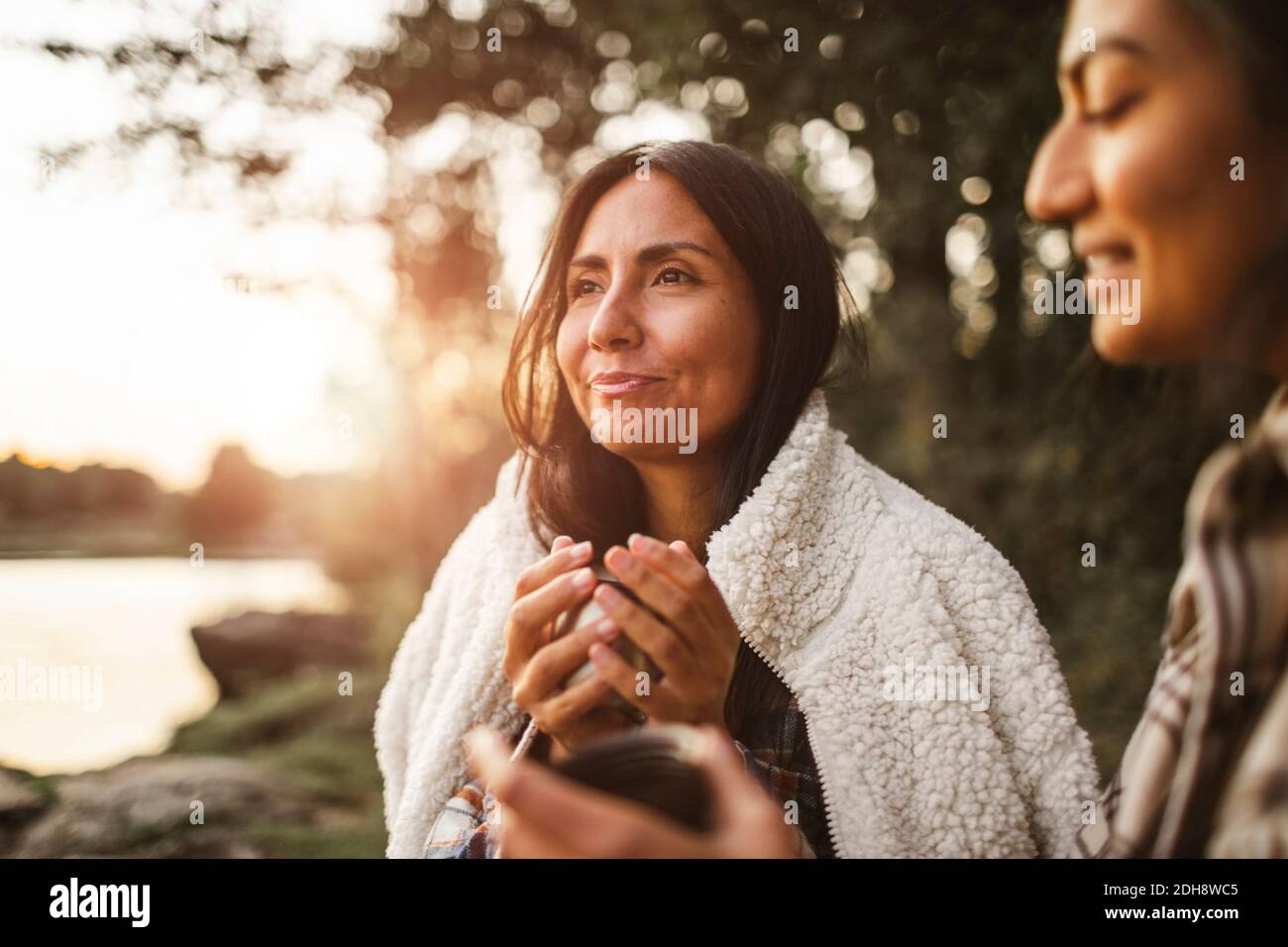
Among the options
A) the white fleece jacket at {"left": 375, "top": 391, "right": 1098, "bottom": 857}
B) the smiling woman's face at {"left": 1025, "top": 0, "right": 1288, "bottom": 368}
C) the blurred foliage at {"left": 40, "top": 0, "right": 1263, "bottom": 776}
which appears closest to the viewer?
the smiling woman's face at {"left": 1025, "top": 0, "right": 1288, "bottom": 368}

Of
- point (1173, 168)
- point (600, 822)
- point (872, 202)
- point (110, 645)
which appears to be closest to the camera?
point (600, 822)

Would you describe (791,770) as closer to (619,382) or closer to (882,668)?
(882,668)

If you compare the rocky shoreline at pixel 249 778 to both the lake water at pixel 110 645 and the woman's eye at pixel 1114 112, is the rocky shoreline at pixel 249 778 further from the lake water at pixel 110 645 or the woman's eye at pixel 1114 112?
the woman's eye at pixel 1114 112

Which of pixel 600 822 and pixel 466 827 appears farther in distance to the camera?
pixel 466 827

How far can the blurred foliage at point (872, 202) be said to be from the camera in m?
2.85

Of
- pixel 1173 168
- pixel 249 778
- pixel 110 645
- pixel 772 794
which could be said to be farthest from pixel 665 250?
pixel 249 778

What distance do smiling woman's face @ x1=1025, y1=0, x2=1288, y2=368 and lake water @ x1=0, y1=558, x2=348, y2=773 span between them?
205 cm

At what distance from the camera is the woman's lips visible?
1453 millimetres

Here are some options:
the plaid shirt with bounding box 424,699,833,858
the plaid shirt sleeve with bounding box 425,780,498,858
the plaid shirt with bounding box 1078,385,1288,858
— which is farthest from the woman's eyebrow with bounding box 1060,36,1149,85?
the plaid shirt sleeve with bounding box 425,780,498,858

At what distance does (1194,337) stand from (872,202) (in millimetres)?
2829

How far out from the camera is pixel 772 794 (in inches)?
54.1

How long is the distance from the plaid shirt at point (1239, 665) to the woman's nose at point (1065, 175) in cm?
28

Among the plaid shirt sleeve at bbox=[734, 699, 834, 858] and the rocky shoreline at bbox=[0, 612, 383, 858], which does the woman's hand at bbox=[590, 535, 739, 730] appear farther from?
the rocky shoreline at bbox=[0, 612, 383, 858]

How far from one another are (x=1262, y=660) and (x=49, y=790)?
3907mm
